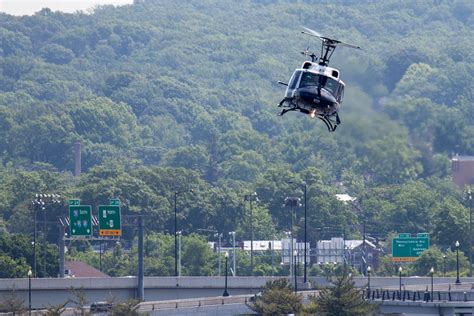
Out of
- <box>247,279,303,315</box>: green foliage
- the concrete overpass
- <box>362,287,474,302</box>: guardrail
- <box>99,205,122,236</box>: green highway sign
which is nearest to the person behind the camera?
<box>247,279,303,315</box>: green foliage

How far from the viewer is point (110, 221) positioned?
174m

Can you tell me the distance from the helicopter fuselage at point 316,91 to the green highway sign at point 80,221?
90365 mm

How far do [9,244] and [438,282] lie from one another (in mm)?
42986

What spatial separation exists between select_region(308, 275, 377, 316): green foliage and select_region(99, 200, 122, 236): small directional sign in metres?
45.1

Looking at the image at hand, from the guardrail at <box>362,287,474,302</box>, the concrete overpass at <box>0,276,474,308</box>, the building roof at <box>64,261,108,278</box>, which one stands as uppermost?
the building roof at <box>64,261,108,278</box>

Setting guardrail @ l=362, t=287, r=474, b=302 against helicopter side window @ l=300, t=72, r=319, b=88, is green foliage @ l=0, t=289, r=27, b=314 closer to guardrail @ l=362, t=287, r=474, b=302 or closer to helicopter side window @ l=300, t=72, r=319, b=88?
guardrail @ l=362, t=287, r=474, b=302

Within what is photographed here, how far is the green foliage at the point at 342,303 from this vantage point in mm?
128250

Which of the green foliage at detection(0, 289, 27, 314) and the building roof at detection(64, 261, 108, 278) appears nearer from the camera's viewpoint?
the green foliage at detection(0, 289, 27, 314)

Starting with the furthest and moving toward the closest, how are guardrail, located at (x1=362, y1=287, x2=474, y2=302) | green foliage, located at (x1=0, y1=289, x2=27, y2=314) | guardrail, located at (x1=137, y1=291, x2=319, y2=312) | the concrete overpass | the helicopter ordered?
1. the concrete overpass
2. guardrail, located at (x1=362, y1=287, x2=474, y2=302)
3. guardrail, located at (x1=137, y1=291, x2=319, y2=312)
4. green foliage, located at (x1=0, y1=289, x2=27, y2=314)
5. the helicopter

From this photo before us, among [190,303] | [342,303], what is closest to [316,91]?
[342,303]

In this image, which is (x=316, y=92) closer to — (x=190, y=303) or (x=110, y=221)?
(x=190, y=303)

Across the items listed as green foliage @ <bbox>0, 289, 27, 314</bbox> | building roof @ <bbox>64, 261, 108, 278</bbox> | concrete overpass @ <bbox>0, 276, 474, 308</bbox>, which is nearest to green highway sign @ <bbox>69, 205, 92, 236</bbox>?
building roof @ <bbox>64, 261, 108, 278</bbox>

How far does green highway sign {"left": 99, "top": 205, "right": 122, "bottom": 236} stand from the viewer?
172875mm

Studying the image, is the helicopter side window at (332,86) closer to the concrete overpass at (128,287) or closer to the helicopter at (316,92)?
the helicopter at (316,92)
